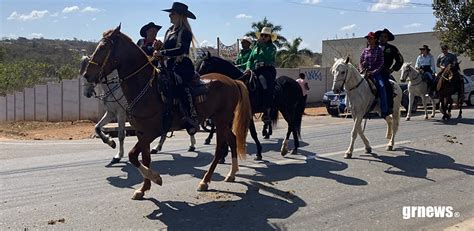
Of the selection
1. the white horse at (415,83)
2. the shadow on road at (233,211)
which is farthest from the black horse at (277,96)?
the white horse at (415,83)

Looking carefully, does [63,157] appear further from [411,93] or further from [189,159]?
[411,93]

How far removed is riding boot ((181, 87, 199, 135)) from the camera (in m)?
7.59

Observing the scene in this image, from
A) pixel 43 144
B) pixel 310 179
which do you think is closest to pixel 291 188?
pixel 310 179

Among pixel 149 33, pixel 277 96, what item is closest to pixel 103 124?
pixel 149 33

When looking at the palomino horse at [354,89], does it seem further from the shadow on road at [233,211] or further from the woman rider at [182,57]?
the woman rider at [182,57]

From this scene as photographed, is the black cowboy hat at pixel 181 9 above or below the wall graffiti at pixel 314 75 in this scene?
above

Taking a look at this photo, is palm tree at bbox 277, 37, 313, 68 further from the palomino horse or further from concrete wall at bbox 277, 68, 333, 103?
the palomino horse

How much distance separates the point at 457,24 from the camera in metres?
30.5

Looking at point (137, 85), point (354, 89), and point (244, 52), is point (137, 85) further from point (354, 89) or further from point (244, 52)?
point (244, 52)

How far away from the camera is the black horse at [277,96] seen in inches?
417

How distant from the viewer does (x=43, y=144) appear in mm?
14742

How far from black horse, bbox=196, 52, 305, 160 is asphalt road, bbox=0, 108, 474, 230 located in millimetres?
552

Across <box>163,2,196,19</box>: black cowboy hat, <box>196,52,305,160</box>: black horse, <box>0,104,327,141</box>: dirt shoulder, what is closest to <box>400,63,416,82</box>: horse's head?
<box>0,104,327,141</box>: dirt shoulder

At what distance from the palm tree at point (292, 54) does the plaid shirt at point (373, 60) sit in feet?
105
